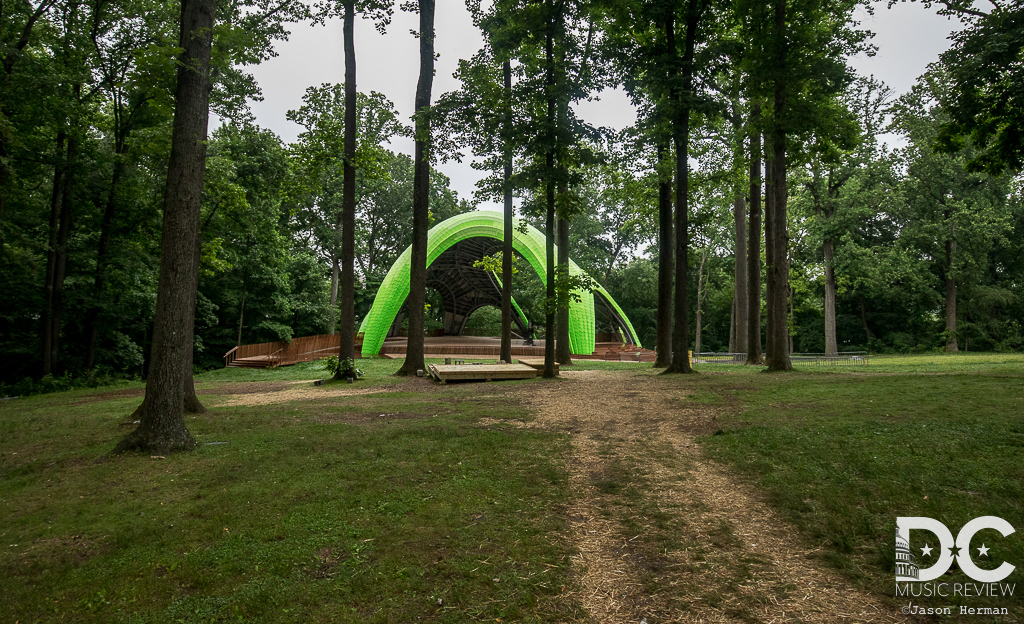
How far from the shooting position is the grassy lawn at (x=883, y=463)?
10.4 ft

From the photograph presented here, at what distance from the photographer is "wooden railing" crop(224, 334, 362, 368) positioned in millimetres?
23078

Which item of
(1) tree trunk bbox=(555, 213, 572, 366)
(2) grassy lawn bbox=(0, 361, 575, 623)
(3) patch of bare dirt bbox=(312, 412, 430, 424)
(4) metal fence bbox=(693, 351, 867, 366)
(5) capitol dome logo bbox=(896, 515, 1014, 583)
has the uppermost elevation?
(1) tree trunk bbox=(555, 213, 572, 366)

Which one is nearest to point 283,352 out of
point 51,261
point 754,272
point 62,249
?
point 51,261

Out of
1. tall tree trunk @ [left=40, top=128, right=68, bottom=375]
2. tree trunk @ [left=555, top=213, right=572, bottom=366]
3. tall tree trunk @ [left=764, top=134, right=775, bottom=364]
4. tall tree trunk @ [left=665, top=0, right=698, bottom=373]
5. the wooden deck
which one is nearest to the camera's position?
tall tree trunk @ [left=665, top=0, right=698, bottom=373]

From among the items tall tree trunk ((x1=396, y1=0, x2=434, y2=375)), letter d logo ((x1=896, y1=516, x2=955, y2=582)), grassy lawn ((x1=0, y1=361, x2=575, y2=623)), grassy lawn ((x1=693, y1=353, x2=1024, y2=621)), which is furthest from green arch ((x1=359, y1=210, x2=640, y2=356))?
letter d logo ((x1=896, y1=516, x2=955, y2=582))

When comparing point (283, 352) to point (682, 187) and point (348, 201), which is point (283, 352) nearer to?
point (348, 201)

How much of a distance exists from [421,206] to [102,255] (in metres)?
11.6

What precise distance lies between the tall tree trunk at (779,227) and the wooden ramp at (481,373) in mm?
6586

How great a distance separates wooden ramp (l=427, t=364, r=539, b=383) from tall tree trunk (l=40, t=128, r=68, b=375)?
1288cm

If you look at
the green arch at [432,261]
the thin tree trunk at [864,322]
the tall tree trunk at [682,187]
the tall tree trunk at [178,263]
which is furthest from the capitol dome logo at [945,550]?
the thin tree trunk at [864,322]

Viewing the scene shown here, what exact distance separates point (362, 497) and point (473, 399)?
17.2ft

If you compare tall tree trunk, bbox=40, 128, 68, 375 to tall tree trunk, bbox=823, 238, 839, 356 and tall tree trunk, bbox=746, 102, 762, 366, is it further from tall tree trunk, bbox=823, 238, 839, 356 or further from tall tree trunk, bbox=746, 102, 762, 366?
tall tree trunk, bbox=823, 238, 839, 356

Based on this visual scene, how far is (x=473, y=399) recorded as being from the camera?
9398 millimetres

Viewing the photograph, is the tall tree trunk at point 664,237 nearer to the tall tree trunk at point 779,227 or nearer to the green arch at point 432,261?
the tall tree trunk at point 779,227
